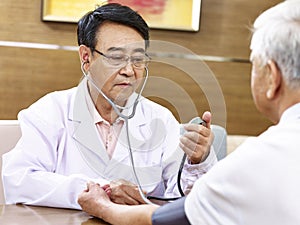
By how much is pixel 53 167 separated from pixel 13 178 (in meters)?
0.17

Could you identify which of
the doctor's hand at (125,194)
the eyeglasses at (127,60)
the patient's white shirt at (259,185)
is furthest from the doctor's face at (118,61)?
the patient's white shirt at (259,185)

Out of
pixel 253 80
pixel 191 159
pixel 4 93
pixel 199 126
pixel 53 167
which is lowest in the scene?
pixel 4 93

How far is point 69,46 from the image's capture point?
3.81 metres

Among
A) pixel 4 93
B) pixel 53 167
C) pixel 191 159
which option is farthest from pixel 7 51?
pixel 191 159

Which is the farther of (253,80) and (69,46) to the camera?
(69,46)

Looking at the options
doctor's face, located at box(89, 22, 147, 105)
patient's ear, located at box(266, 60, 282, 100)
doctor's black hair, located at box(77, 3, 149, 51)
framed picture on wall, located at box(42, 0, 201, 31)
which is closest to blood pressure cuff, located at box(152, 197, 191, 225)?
patient's ear, located at box(266, 60, 282, 100)

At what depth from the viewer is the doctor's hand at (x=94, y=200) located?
5.37 ft

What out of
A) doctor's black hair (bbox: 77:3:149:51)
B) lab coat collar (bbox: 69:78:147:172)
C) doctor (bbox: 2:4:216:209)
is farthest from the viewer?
doctor's black hair (bbox: 77:3:149:51)

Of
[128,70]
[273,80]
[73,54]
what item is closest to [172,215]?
[273,80]

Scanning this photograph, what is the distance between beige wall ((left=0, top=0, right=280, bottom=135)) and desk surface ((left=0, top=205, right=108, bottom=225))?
1.77m

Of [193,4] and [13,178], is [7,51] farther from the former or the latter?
[13,178]

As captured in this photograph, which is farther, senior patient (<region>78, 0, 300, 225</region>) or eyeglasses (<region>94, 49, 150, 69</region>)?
eyeglasses (<region>94, 49, 150, 69</region>)

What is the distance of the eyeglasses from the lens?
1.98m

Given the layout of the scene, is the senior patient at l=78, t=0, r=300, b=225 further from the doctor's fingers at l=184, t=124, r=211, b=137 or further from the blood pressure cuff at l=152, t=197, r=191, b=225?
the doctor's fingers at l=184, t=124, r=211, b=137
